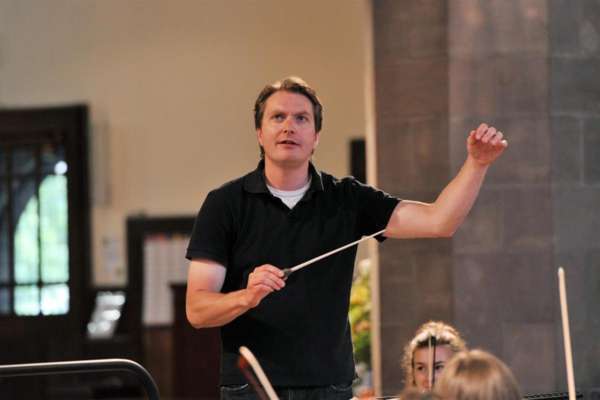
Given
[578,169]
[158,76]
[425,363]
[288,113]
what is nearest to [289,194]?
[288,113]

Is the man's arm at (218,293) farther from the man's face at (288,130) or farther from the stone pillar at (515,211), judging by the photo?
the stone pillar at (515,211)

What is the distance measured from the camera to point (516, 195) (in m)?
5.30

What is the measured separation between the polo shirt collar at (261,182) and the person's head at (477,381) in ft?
3.43

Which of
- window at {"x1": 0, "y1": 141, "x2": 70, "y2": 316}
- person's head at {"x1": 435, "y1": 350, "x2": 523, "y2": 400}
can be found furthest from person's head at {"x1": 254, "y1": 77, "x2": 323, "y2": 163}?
window at {"x1": 0, "y1": 141, "x2": 70, "y2": 316}

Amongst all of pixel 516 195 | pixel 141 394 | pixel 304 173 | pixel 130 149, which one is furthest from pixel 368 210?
pixel 130 149

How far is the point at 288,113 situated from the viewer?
2896 millimetres

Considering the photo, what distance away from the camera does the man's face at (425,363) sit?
10.9 feet

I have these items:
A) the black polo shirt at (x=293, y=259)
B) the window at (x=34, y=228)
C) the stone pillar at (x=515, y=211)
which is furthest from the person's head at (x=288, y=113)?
the window at (x=34, y=228)

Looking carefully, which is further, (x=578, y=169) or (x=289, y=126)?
(x=578, y=169)

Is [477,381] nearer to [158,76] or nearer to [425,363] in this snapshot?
[425,363]

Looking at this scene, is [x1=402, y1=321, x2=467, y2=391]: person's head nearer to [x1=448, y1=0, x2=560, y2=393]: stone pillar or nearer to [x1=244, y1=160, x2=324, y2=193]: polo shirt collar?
[x1=244, y1=160, x2=324, y2=193]: polo shirt collar

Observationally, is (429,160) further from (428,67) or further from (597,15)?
(597,15)

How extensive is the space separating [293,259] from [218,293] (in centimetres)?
19

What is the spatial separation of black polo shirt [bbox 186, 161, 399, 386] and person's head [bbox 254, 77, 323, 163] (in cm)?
11
